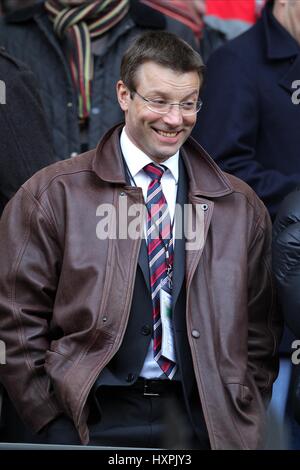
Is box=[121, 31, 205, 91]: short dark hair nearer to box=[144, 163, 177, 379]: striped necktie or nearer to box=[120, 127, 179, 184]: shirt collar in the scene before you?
box=[120, 127, 179, 184]: shirt collar

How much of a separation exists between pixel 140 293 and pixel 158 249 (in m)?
0.18

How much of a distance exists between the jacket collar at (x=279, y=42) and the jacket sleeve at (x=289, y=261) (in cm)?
111

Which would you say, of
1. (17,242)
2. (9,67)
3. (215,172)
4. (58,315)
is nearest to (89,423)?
(58,315)

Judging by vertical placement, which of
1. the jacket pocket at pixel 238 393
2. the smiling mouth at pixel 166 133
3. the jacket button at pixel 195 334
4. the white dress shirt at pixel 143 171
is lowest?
the jacket pocket at pixel 238 393

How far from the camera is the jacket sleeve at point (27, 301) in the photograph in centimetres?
378

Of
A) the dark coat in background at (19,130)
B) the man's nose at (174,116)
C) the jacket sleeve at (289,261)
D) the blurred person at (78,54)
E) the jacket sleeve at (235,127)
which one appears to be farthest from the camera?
the blurred person at (78,54)

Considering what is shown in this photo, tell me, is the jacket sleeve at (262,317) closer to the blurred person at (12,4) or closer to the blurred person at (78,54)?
the blurred person at (78,54)

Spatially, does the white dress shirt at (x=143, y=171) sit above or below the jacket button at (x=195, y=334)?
above

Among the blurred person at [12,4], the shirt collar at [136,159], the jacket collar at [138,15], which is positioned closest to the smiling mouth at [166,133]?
the shirt collar at [136,159]

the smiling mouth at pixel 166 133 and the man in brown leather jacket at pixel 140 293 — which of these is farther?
the smiling mouth at pixel 166 133

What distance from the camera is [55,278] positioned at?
383 cm

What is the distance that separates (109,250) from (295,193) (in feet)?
2.21

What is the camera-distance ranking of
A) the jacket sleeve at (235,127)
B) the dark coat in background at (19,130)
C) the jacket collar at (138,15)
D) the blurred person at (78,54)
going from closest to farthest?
the dark coat in background at (19,130) → the jacket sleeve at (235,127) → the blurred person at (78,54) → the jacket collar at (138,15)
